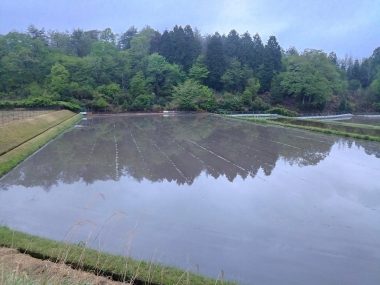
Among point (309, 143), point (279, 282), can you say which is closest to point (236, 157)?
point (309, 143)

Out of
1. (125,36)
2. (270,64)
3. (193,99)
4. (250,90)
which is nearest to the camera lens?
(193,99)

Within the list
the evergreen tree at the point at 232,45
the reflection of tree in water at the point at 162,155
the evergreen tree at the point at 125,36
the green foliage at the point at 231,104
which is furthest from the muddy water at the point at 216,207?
the evergreen tree at the point at 125,36

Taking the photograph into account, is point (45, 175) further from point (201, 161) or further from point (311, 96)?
point (311, 96)

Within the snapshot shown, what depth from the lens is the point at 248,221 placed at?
29.8 feet

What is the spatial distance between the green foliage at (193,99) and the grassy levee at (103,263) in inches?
1774

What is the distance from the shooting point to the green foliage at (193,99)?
169 ft

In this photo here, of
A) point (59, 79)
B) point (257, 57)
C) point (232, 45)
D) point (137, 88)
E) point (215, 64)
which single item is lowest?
point (137, 88)

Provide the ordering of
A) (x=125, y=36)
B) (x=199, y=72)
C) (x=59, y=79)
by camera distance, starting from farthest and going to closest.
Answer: (x=125, y=36) < (x=199, y=72) < (x=59, y=79)

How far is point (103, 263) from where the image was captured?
242 inches

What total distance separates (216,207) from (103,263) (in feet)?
14.8

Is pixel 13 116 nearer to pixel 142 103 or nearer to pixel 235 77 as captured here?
pixel 142 103

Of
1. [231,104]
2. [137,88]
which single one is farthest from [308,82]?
[137,88]

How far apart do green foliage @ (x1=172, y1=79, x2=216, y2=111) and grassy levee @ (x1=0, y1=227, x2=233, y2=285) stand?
1774 inches

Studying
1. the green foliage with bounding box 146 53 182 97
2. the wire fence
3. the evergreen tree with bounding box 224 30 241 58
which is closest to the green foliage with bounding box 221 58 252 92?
the evergreen tree with bounding box 224 30 241 58
